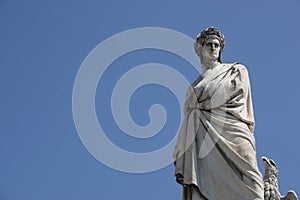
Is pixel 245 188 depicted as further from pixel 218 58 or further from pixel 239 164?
pixel 218 58

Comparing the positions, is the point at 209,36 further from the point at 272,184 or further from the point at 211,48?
the point at 272,184

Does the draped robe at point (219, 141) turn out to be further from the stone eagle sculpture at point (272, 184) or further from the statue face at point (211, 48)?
the stone eagle sculpture at point (272, 184)

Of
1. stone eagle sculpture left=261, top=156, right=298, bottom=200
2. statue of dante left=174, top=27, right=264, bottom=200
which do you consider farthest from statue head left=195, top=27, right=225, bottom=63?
stone eagle sculpture left=261, top=156, right=298, bottom=200

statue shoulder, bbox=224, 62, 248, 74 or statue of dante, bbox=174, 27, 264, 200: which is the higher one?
statue shoulder, bbox=224, 62, 248, 74

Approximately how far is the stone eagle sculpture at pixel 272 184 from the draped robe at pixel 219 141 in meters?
1.24

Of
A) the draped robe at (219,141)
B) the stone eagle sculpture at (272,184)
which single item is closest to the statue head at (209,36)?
the draped robe at (219,141)

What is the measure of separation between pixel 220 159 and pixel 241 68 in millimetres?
2125

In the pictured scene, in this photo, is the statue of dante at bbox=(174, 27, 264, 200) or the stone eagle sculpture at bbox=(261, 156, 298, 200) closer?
Answer: the statue of dante at bbox=(174, 27, 264, 200)

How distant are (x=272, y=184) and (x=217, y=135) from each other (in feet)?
A: 6.25

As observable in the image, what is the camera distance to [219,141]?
53.4 ft

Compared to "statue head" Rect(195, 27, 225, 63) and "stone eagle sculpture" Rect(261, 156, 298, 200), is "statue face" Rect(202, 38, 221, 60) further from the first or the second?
"stone eagle sculpture" Rect(261, 156, 298, 200)

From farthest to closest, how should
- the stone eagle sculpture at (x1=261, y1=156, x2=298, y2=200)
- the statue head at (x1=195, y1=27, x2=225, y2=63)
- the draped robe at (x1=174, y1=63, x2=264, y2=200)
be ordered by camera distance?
the statue head at (x1=195, y1=27, x2=225, y2=63) < the stone eagle sculpture at (x1=261, y1=156, x2=298, y2=200) < the draped robe at (x1=174, y1=63, x2=264, y2=200)

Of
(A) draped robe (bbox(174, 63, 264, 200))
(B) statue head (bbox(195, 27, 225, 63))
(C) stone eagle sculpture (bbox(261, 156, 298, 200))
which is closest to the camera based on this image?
(A) draped robe (bbox(174, 63, 264, 200))

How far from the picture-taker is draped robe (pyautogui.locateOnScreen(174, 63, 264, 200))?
1589 cm
